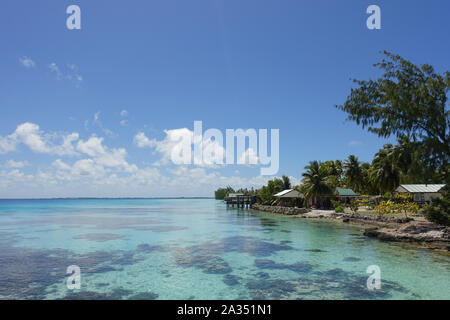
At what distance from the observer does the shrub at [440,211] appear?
661 inches

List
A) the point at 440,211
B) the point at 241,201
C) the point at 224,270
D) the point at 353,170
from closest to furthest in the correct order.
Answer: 1. the point at 224,270
2. the point at 440,211
3. the point at 353,170
4. the point at 241,201

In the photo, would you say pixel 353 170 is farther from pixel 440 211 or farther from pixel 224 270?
pixel 224 270

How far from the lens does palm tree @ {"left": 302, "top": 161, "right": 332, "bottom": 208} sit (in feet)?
134

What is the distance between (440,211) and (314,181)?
2367 cm

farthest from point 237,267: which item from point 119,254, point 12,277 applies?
point 12,277

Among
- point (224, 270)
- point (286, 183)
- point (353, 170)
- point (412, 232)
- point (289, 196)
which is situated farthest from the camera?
point (286, 183)

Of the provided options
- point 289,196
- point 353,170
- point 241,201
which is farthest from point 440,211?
point 241,201

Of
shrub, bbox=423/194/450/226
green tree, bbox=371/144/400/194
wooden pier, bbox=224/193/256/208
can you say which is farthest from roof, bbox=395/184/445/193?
wooden pier, bbox=224/193/256/208

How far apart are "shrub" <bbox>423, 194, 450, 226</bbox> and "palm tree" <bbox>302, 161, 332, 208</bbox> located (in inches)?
896

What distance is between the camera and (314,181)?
40.8 meters

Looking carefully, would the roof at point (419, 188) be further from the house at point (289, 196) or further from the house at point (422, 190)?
the house at point (289, 196)

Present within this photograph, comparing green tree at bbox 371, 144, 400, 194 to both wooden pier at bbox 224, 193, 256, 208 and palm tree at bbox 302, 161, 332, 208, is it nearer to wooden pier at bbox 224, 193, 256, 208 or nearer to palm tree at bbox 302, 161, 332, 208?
palm tree at bbox 302, 161, 332, 208
